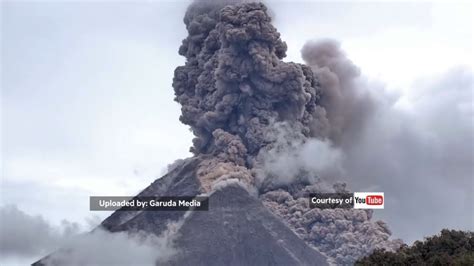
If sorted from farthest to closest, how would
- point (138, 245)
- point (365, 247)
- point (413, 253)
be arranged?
point (138, 245)
point (365, 247)
point (413, 253)

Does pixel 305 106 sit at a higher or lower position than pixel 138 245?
higher

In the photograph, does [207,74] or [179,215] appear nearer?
[207,74]

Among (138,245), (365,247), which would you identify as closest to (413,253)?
(365,247)

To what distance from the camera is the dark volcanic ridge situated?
581ft

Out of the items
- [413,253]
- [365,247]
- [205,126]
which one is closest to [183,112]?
[205,126]

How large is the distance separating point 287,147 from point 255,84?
10356mm

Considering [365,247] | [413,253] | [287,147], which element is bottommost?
[413,253]

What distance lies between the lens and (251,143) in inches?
7131

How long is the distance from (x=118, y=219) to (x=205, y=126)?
27.0 meters

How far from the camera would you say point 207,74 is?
589ft

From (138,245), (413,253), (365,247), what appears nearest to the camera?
(413,253)

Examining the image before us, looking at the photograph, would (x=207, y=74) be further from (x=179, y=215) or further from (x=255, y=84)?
(x=179, y=215)

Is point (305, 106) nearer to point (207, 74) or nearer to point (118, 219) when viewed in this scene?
point (207, 74)

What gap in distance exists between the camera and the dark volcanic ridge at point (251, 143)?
581 feet
